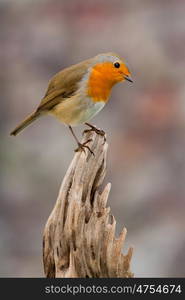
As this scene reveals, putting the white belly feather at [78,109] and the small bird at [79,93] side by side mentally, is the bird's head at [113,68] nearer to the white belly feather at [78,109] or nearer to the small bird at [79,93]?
the small bird at [79,93]

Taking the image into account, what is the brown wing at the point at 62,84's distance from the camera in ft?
16.2

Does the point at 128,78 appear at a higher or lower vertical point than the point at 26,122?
higher

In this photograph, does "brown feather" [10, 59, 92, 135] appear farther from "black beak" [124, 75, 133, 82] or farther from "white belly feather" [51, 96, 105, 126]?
"black beak" [124, 75, 133, 82]

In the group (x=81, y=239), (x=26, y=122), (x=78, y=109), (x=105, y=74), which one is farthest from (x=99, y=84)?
(x=81, y=239)

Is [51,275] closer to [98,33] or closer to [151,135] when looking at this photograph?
[151,135]

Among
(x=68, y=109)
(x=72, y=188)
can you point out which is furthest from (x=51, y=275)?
(x=68, y=109)

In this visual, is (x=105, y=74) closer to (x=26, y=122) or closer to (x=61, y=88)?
(x=61, y=88)

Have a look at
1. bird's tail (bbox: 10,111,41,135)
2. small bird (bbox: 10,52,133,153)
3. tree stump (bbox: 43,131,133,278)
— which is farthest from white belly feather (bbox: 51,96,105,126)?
tree stump (bbox: 43,131,133,278)

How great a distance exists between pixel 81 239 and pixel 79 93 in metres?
0.95

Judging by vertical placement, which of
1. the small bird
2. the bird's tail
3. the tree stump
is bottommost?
the tree stump

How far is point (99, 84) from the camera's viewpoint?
488 centimetres

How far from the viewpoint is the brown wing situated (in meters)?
4.93

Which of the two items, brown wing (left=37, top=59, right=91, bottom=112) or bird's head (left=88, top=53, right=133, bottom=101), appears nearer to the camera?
bird's head (left=88, top=53, right=133, bottom=101)

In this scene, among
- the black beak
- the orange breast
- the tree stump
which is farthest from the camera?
the orange breast
